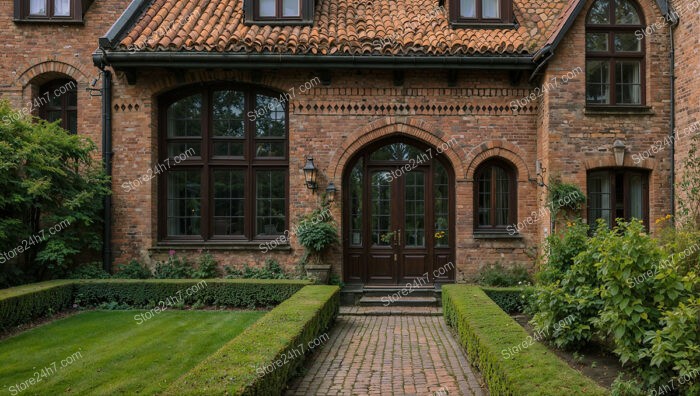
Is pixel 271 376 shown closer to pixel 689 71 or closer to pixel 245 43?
pixel 245 43

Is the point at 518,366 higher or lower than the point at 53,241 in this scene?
lower

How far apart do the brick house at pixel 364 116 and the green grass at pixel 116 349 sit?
8.57 ft

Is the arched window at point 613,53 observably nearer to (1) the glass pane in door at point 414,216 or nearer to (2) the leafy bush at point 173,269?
(1) the glass pane in door at point 414,216

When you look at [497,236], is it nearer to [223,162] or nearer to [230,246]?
[230,246]

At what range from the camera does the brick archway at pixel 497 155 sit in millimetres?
11500

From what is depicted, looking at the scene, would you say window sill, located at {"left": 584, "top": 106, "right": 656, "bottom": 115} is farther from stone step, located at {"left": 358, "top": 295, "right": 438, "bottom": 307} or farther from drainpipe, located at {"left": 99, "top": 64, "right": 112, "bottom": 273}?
drainpipe, located at {"left": 99, "top": 64, "right": 112, "bottom": 273}

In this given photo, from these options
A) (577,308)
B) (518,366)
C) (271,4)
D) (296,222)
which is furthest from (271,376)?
(271,4)

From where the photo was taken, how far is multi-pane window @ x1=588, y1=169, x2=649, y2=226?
11156mm

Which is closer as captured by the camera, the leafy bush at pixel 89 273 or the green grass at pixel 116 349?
the green grass at pixel 116 349

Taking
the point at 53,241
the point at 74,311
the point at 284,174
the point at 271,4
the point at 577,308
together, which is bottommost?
the point at 74,311

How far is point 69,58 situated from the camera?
1198cm

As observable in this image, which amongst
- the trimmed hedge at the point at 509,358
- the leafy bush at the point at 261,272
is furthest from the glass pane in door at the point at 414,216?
the trimmed hedge at the point at 509,358

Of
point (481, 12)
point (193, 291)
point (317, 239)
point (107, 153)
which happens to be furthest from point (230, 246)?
point (481, 12)

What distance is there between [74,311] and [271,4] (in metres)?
8.99
